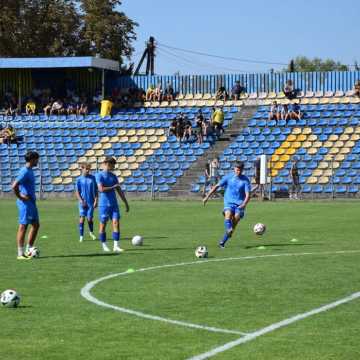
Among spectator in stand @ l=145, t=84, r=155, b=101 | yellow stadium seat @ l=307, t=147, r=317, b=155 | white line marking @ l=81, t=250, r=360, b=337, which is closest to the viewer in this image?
white line marking @ l=81, t=250, r=360, b=337

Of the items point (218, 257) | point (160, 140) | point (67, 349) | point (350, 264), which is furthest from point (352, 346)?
point (160, 140)

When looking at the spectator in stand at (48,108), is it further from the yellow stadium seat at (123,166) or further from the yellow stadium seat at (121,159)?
the yellow stadium seat at (123,166)

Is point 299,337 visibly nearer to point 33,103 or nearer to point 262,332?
point 262,332

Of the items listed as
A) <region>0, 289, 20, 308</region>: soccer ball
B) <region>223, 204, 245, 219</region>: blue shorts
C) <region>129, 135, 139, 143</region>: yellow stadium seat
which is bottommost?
<region>0, 289, 20, 308</region>: soccer ball

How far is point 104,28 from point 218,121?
66.5 ft

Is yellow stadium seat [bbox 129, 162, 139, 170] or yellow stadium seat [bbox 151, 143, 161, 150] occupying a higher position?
yellow stadium seat [bbox 151, 143, 161, 150]

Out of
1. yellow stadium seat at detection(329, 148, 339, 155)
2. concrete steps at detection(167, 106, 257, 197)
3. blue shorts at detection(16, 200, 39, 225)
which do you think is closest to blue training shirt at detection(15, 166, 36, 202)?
blue shorts at detection(16, 200, 39, 225)

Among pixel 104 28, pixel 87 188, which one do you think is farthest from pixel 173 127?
pixel 87 188

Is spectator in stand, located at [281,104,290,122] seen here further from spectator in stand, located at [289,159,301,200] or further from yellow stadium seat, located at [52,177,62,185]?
yellow stadium seat, located at [52,177,62,185]

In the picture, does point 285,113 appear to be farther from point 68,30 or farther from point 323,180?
point 68,30

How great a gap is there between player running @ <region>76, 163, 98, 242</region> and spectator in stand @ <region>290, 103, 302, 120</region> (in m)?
26.8

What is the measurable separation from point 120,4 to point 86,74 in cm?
1177

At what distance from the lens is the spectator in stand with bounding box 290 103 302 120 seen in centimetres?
4900

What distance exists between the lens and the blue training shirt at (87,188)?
76.2ft
